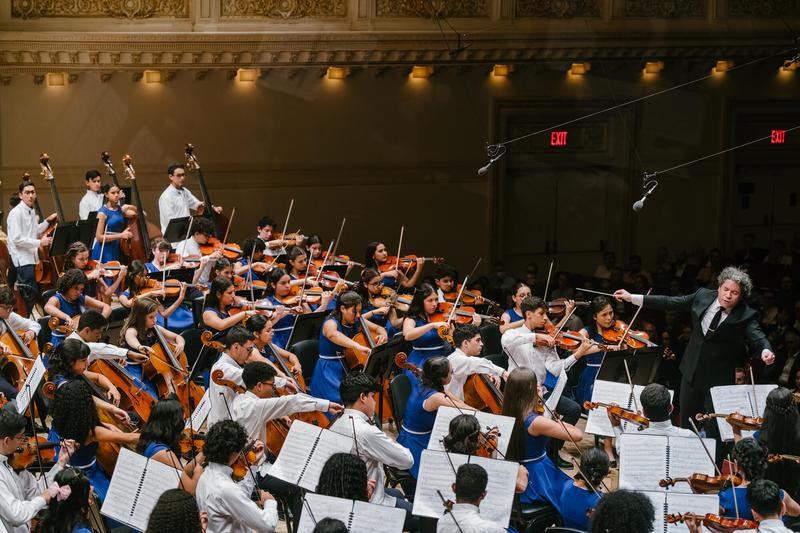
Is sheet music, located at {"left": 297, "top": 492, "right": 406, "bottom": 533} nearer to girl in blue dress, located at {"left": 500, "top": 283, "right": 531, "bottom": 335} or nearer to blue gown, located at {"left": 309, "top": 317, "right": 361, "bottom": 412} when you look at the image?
blue gown, located at {"left": 309, "top": 317, "right": 361, "bottom": 412}

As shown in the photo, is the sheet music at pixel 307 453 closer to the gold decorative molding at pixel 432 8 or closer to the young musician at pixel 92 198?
the young musician at pixel 92 198

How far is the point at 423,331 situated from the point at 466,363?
841mm

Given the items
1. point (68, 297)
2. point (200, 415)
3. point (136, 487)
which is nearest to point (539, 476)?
point (200, 415)

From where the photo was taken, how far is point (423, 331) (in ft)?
23.7

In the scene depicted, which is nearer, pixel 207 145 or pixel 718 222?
pixel 207 145

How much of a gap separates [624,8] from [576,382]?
22.5ft

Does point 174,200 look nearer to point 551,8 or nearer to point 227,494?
point 551,8

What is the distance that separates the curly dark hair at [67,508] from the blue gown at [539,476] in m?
2.12

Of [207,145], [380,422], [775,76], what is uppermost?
[775,76]

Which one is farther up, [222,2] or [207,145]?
[222,2]

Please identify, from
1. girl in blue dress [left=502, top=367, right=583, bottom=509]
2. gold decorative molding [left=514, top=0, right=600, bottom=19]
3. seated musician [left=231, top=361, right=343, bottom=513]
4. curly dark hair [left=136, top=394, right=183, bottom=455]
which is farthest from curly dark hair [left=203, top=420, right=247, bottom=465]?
gold decorative molding [left=514, top=0, right=600, bottom=19]

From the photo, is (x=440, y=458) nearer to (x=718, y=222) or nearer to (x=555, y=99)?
(x=555, y=99)

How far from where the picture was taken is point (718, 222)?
585 inches

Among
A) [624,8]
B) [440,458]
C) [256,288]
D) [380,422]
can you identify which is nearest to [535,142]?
[624,8]
